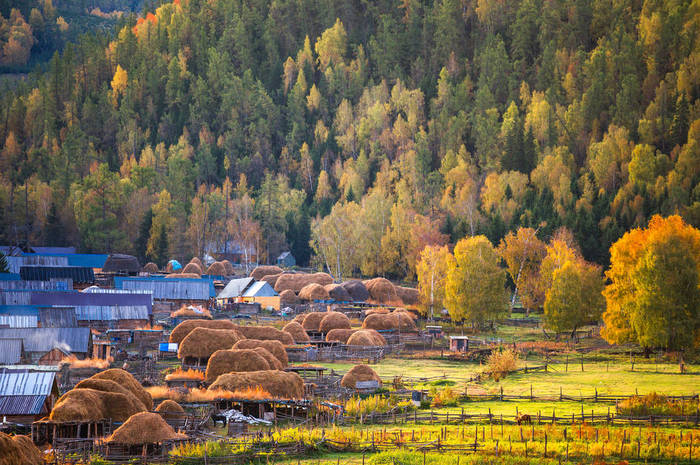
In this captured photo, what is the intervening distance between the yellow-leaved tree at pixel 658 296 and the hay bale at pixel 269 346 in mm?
22452

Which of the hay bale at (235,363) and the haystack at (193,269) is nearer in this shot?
the hay bale at (235,363)

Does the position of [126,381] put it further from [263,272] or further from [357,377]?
[263,272]

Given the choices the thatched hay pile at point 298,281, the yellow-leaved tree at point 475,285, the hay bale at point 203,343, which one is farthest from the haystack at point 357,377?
the thatched hay pile at point 298,281

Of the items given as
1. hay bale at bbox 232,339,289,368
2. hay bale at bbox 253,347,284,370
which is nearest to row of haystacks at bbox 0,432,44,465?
hay bale at bbox 253,347,284,370

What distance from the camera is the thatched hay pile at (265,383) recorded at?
41.6 meters

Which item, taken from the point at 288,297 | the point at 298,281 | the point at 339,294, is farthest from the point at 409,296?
the point at 298,281

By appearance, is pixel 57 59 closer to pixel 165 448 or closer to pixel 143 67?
pixel 143 67

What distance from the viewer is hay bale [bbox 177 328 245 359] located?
53.4 meters

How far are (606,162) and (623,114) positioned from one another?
42.1 feet

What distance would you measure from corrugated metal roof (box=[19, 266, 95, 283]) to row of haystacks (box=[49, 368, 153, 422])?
153ft

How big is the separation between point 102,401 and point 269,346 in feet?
55.5

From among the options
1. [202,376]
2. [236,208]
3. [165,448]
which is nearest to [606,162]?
[236,208]

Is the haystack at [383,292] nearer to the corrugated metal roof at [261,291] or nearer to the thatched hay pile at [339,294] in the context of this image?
the thatched hay pile at [339,294]

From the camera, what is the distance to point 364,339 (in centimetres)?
6353
